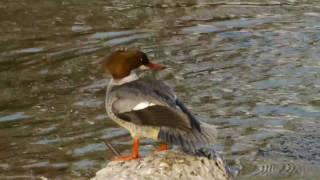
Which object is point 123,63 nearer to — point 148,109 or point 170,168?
point 148,109

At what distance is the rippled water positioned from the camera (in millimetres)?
7641

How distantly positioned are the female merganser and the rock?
0.31ft

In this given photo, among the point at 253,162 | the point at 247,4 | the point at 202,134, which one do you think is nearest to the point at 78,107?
the point at 253,162

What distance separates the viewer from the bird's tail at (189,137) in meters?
5.93

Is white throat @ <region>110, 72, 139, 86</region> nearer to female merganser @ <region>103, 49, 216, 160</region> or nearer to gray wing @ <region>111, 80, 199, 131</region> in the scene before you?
female merganser @ <region>103, 49, 216, 160</region>

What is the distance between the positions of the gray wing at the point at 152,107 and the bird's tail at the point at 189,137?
39 mm

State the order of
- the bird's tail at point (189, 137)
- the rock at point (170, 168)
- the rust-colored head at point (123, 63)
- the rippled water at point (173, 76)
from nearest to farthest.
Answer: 1. the bird's tail at point (189, 137)
2. the rock at point (170, 168)
3. the rust-colored head at point (123, 63)
4. the rippled water at point (173, 76)

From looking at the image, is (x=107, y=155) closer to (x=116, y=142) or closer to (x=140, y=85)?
(x=116, y=142)

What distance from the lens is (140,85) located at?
6297 millimetres

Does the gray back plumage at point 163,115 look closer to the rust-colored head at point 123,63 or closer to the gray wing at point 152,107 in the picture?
the gray wing at point 152,107

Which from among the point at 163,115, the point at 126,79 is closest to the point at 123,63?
the point at 126,79

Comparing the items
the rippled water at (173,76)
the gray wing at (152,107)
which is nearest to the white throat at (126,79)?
the gray wing at (152,107)

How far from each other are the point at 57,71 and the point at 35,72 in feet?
0.82

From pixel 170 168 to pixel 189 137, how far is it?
35 cm
